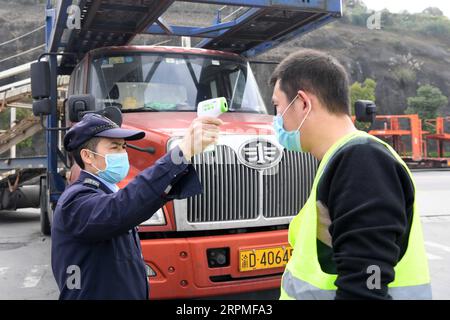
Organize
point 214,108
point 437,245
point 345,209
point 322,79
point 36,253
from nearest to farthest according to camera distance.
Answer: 1. point 345,209
2. point 322,79
3. point 214,108
4. point 36,253
5. point 437,245

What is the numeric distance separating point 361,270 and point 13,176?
10421mm

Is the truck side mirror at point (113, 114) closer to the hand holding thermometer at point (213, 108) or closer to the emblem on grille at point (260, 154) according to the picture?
the emblem on grille at point (260, 154)

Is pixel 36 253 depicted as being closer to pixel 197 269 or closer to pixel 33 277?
pixel 33 277

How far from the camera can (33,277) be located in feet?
20.7

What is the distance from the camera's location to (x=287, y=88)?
69.7 inches

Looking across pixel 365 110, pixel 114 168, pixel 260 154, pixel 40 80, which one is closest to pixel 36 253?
pixel 40 80

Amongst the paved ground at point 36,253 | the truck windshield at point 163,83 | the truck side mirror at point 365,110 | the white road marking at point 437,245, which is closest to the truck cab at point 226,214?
the truck windshield at point 163,83

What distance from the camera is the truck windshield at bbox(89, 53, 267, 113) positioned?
16.0 ft

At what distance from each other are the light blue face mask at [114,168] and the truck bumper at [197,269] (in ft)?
4.60

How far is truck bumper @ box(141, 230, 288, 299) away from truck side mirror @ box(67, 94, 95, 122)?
4.66ft

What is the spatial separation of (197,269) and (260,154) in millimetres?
1035

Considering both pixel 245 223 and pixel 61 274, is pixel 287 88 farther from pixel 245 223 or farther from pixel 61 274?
pixel 245 223

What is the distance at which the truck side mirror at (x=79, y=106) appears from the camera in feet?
14.4

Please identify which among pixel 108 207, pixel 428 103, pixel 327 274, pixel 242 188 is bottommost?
pixel 242 188
